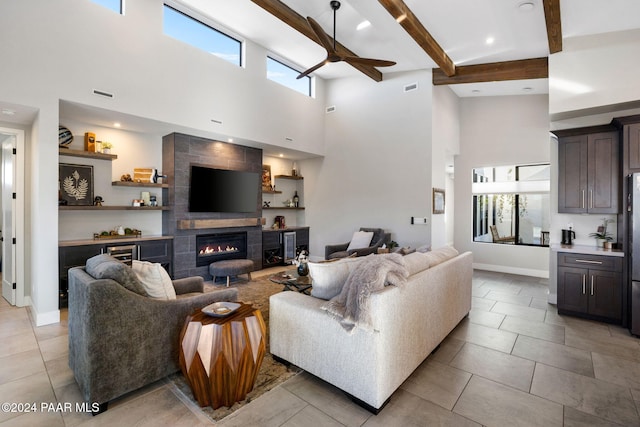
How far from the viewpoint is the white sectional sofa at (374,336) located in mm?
2010

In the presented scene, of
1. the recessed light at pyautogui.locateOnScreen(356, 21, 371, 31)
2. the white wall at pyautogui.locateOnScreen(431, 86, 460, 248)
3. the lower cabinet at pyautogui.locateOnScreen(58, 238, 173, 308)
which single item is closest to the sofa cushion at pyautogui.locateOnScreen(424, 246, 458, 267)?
the white wall at pyautogui.locateOnScreen(431, 86, 460, 248)

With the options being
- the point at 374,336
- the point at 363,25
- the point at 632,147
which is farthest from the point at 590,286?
the point at 363,25

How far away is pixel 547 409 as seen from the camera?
2092 millimetres

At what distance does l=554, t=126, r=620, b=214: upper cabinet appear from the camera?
385 cm

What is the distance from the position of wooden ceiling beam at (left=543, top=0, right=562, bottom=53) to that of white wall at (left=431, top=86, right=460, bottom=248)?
220 cm

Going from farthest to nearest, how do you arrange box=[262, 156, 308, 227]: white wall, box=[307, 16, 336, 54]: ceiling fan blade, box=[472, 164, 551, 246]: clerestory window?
1. box=[262, 156, 308, 227]: white wall
2. box=[472, 164, 551, 246]: clerestory window
3. box=[307, 16, 336, 54]: ceiling fan blade

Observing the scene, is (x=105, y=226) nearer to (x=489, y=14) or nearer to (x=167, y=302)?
(x=167, y=302)

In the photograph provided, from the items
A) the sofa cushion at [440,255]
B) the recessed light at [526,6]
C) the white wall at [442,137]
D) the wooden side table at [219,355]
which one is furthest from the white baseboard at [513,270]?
the wooden side table at [219,355]

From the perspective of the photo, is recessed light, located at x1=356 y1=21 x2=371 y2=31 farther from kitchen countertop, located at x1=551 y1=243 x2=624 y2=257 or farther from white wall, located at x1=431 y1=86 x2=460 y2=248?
kitchen countertop, located at x1=551 y1=243 x2=624 y2=257

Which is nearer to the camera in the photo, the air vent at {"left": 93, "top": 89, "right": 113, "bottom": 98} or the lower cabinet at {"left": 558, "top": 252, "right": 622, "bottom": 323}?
the lower cabinet at {"left": 558, "top": 252, "right": 622, "bottom": 323}

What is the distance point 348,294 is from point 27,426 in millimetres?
2218

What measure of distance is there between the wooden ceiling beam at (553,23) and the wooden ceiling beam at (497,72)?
126 centimetres

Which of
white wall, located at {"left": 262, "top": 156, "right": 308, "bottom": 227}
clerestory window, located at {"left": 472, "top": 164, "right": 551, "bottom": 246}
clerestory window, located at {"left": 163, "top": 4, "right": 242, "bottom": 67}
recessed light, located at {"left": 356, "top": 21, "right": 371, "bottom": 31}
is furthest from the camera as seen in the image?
white wall, located at {"left": 262, "top": 156, "right": 308, "bottom": 227}

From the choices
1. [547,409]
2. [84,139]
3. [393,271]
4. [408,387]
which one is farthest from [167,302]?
[84,139]
